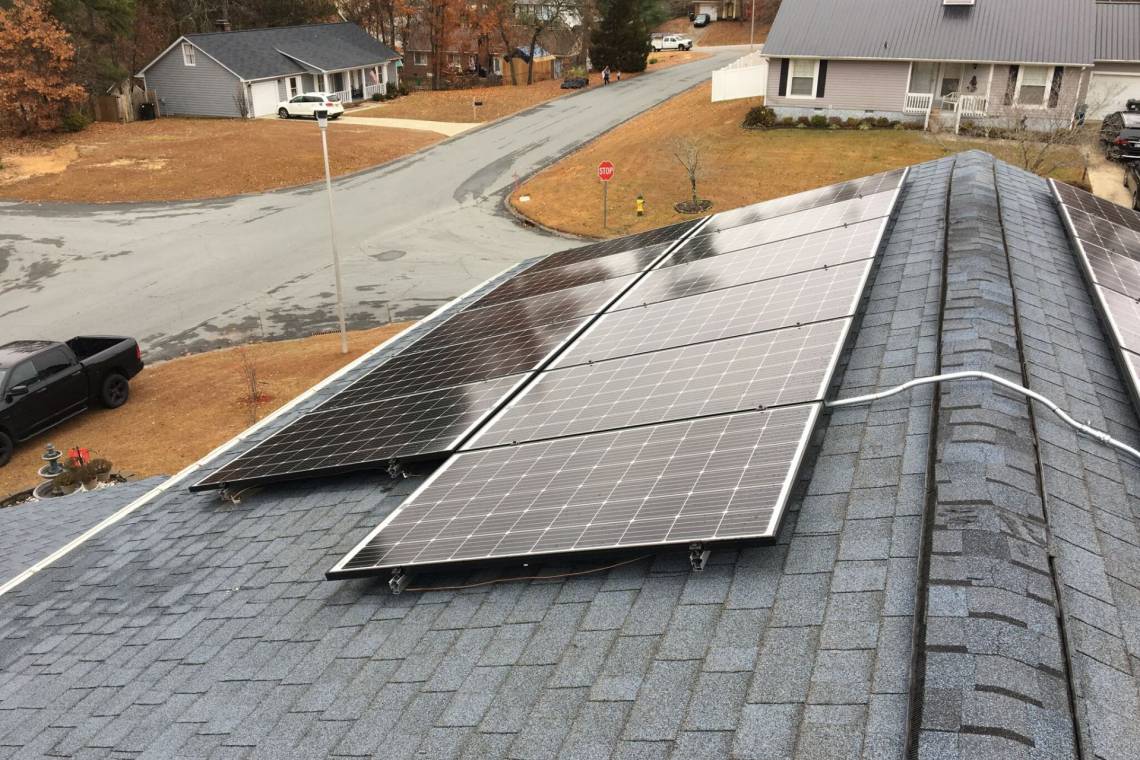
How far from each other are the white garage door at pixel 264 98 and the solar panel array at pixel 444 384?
55.5 metres

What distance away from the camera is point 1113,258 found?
1110cm

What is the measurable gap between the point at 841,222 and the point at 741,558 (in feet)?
27.2

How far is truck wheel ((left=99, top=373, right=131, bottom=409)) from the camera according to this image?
23438 mm

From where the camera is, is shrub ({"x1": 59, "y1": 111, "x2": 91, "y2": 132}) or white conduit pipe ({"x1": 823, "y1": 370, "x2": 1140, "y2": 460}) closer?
white conduit pipe ({"x1": 823, "y1": 370, "x2": 1140, "y2": 460})

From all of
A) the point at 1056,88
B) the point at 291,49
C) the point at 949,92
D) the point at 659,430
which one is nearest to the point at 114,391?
the point at 659,430

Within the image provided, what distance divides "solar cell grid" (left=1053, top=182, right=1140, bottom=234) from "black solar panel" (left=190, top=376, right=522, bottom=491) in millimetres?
9726

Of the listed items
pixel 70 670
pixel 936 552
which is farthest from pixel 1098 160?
pixel 70 670

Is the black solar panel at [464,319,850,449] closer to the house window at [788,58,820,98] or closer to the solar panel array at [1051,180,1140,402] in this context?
the solar panel array at [1051,180,1140,402]

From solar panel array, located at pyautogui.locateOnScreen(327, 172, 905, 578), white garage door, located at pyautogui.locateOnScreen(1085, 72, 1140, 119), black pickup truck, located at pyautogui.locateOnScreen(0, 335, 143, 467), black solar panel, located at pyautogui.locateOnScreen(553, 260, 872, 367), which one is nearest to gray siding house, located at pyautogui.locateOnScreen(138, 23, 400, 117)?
black pickup truck, located at pyautogui.locateOnScreen(0, 335, 143, 467)

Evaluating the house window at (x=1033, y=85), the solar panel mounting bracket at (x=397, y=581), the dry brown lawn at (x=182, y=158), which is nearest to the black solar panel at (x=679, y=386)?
the solar panel mounting bracket at (x=397, y=581)

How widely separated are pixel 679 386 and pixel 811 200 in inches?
322

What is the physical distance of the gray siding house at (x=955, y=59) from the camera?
143ft

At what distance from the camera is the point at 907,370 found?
7613 millimetres

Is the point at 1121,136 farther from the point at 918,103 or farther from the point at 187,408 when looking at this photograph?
the point at 187,408
